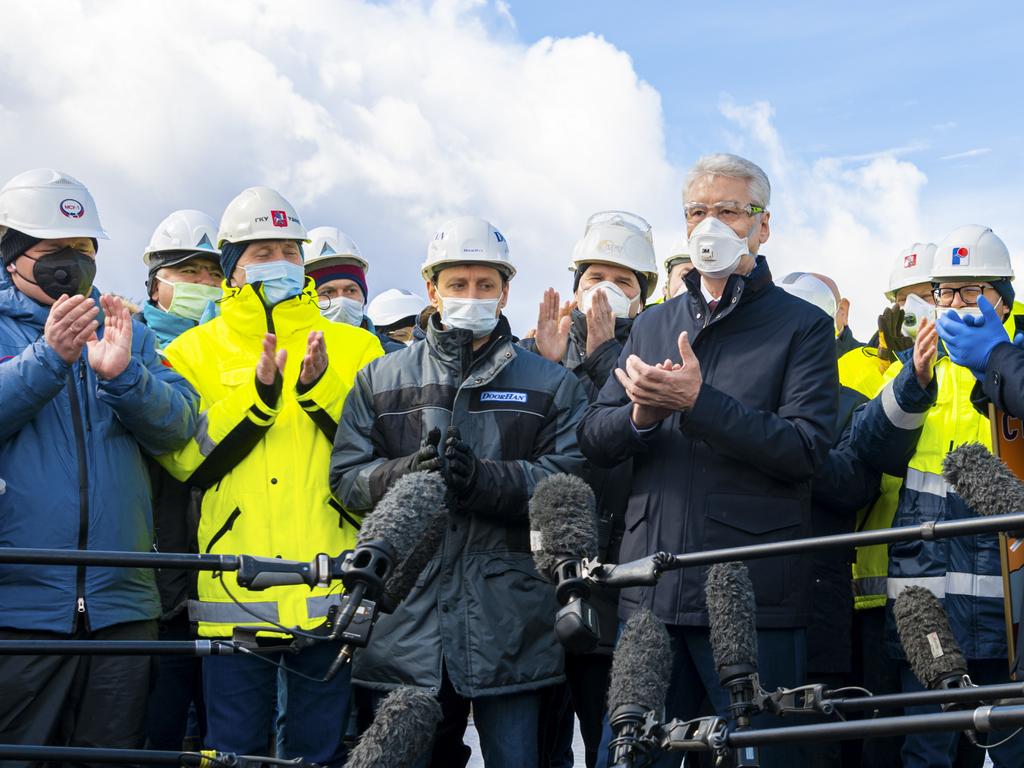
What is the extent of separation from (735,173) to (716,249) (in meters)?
0.37

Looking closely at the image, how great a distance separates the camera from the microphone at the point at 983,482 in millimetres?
4051

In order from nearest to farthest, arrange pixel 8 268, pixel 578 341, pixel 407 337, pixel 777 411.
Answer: pixel 777 411 < pixel 8 268 < pixel 578 341 < pixel 407 337

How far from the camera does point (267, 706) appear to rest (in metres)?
5.43

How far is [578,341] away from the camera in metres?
6.39

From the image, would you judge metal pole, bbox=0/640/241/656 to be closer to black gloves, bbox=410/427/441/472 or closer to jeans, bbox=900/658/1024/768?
black gloves, bbox=410/427/441/472

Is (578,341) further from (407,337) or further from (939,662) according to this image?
(407,337)

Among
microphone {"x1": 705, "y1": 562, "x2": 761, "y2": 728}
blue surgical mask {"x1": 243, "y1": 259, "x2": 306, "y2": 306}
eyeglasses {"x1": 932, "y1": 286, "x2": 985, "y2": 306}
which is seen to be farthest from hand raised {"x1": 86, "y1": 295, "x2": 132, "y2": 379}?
eyeglasses {"x1": 932, "y1": 286, "x2": 985, "y2": 306}

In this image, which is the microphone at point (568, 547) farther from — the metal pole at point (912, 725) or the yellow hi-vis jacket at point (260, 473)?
the yellow hi-vis jacket at point (260, 473)

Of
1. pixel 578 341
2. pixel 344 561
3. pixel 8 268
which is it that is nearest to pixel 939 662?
pixel 344 561

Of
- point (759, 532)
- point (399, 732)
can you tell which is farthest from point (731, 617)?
point (399, 732)

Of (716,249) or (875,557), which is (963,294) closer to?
(875,557)

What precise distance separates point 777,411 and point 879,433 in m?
0.97

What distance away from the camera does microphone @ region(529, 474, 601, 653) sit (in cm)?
383

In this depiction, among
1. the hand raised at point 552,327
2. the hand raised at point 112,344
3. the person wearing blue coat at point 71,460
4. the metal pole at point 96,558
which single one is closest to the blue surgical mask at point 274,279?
the person wearing blue coat at point 71,460
